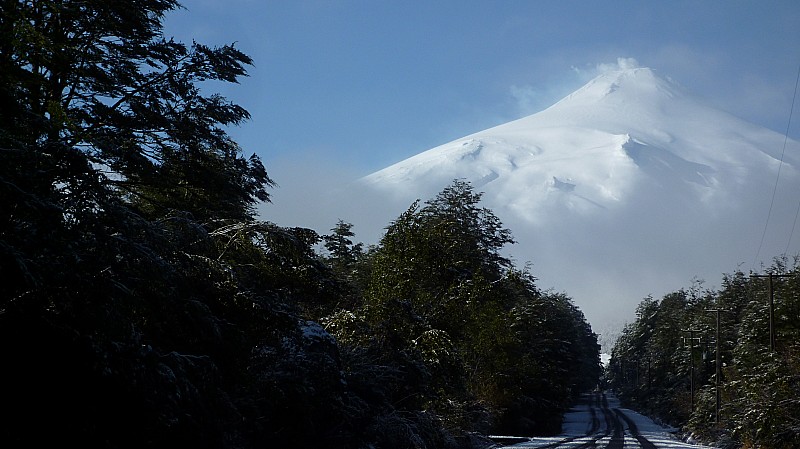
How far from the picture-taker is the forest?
817cm

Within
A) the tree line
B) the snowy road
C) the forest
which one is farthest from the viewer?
the snowy road

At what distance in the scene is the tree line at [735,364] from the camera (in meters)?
28.3

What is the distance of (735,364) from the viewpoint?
138ft

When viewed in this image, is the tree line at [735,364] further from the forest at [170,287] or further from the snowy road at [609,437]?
the forest at [170,287]

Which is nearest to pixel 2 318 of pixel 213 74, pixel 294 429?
pixel 294 429

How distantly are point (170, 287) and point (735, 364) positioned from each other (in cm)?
3991

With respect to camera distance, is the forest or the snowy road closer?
the forest

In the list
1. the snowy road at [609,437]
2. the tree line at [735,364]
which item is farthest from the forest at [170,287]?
the tree line at [735,364]

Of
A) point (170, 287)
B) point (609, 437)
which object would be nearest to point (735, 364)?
point (609, 437)

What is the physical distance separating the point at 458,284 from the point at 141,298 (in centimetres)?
1714

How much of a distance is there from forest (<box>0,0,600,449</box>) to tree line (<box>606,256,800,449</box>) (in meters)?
11.5

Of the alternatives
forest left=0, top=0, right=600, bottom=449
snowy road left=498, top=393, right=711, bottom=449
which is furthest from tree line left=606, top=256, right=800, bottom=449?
forest left=0, top=0, right=600, bottom=449

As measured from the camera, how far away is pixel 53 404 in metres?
7.94

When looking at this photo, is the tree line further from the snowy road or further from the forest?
the forest
